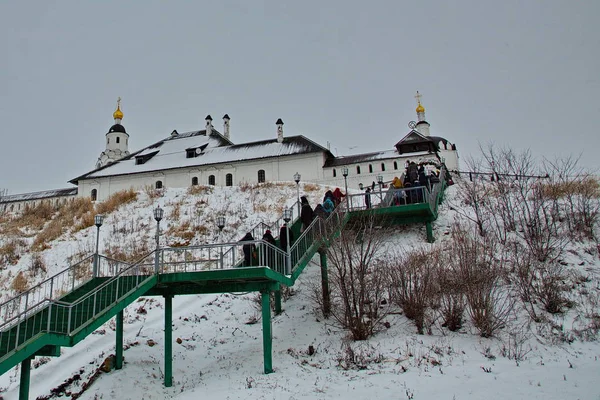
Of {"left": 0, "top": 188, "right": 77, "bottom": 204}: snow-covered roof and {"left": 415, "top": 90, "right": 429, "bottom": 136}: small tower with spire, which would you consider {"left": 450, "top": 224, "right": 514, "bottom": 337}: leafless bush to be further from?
{"left": 0, "top": 188, "right": 77, "bottom": 204}: snow-covered roof

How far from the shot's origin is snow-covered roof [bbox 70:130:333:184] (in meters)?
53.5

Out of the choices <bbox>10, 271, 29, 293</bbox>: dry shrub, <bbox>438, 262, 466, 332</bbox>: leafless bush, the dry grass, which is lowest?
<bbox>438, 262, 466, 332</bbox>: leafless bush

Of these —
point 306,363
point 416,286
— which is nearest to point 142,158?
point 306,363

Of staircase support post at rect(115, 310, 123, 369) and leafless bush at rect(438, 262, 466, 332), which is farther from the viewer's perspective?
staircase support post at rect(115, 310, 123, 369)

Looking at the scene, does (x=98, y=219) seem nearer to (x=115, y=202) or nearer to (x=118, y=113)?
(x=115, y=202)

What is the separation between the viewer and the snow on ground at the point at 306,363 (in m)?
10.4

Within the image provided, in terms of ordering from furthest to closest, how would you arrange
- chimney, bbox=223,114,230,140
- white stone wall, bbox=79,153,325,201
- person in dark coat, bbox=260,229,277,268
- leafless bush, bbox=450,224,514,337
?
chimney, bbox=223,114,230,140 < white stone wall, bbox=79,153,325,201 < person in dark coat, bbox=260,229,277,268 < leafless bush, bbox=450,224,514,337

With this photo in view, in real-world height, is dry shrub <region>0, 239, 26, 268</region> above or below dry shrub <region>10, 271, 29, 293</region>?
above

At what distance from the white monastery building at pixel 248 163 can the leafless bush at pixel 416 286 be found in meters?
33.7

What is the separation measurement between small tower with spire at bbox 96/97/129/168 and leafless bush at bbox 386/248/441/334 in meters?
65.5

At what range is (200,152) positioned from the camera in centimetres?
5750

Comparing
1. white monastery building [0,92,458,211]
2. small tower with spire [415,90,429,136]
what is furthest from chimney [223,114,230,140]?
small tower with spire [415,90,429,136]

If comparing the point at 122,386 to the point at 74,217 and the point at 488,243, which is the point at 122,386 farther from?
the point at 74,217

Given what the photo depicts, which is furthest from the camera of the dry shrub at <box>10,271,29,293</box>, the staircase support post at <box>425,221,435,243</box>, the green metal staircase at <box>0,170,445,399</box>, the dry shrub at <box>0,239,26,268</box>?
the dry shrub at <box>0,239,26,268</box>
